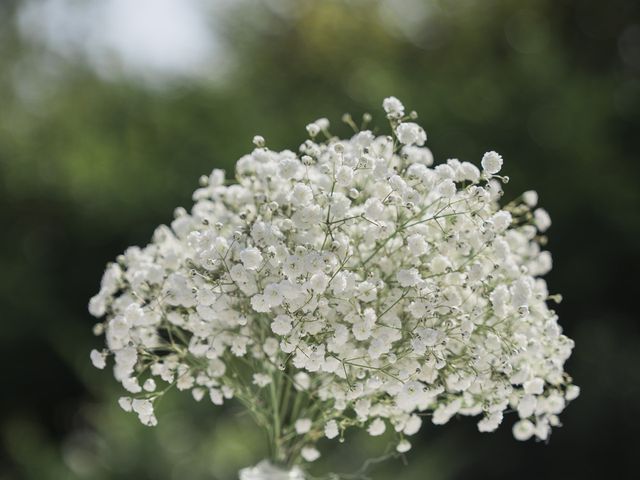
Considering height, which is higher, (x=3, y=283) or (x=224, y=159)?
(x=224, y=159)

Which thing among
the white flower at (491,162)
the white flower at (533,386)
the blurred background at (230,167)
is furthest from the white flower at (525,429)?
the blurred background at (230,167)

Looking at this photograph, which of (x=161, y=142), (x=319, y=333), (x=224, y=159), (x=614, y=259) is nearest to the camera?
(x=319, y=333)

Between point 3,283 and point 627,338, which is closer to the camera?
point 627,338

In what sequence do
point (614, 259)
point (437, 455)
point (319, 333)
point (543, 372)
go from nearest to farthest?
point (319, 333) < point (543, 372) < point (437, 455) < point (614, 259)

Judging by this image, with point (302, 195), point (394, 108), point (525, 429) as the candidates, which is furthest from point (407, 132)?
point (525, 429)

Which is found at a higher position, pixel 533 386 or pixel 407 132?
pixel 407 132

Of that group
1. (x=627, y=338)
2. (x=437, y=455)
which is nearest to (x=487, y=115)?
(x=627, y=338)

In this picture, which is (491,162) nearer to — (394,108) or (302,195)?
(394,108)

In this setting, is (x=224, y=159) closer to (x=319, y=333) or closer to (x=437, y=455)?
(x=437, y=455)
